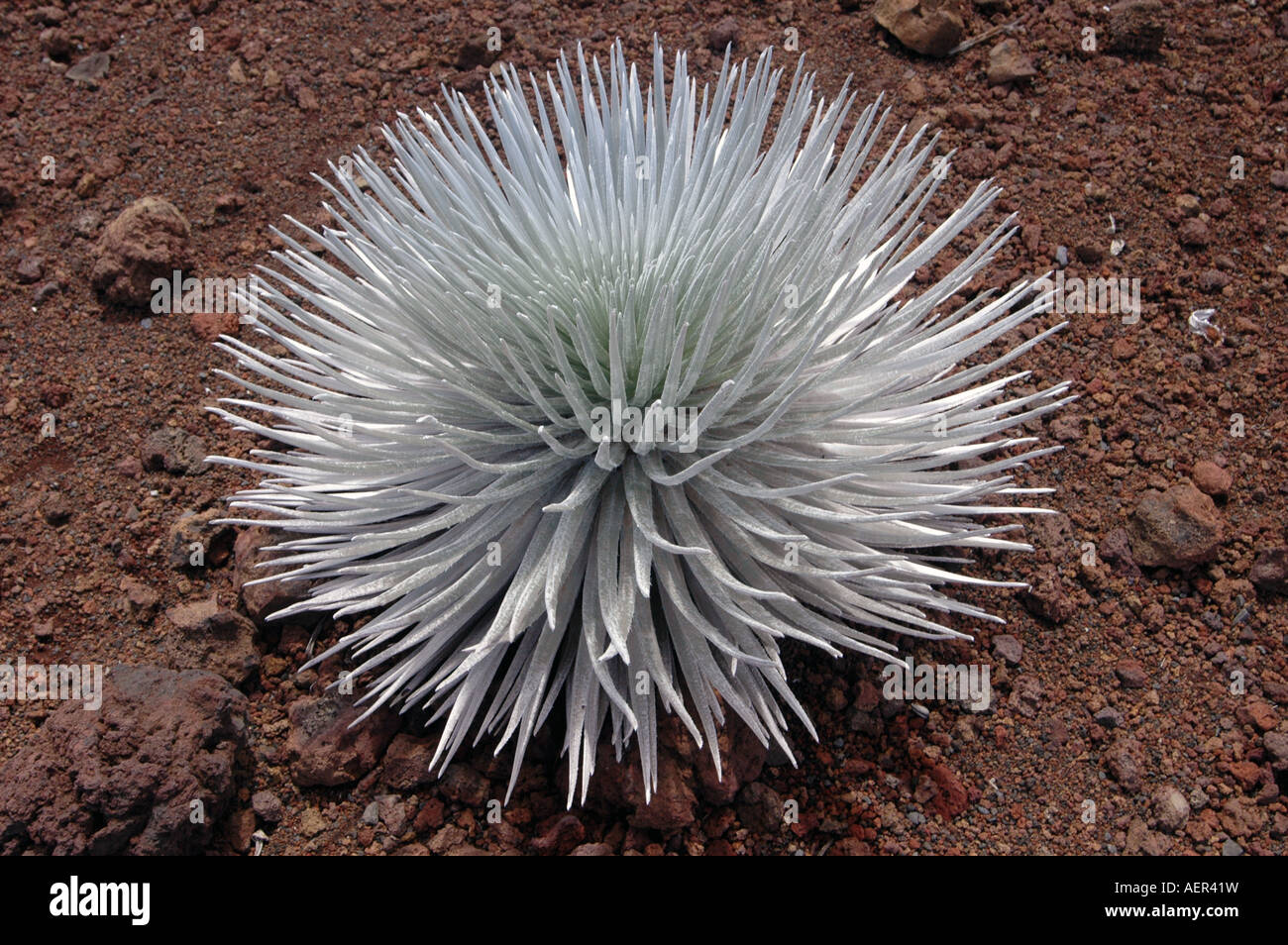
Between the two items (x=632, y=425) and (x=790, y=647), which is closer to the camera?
(x=632, y=425)

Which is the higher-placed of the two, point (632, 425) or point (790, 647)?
point (632, 425)

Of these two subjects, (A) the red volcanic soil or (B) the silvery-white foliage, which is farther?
(A) the red volcanic soil

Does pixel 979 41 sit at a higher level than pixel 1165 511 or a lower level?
higher

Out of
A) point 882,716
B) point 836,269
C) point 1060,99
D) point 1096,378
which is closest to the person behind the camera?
point 836,269

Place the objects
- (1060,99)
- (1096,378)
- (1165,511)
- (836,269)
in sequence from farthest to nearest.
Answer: (1060,99)
(1096,378)
(1165,511)
(836,269)

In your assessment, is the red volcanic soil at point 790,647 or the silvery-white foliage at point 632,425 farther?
the red volcanic soil at point 790,647

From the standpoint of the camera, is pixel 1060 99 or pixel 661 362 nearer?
pixel 661 362

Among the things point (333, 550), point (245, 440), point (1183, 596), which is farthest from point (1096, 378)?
point (245, 440)

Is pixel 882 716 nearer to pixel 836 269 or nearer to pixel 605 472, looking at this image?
pixel 605 472
